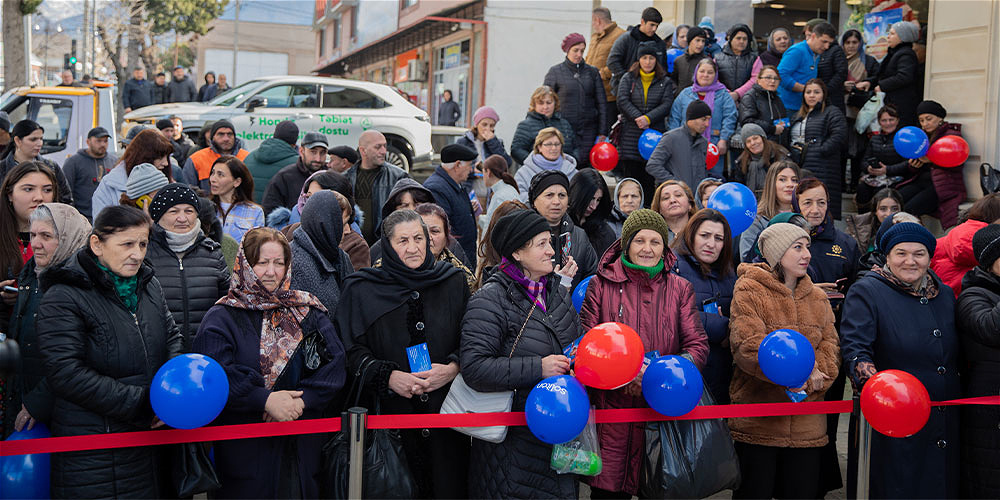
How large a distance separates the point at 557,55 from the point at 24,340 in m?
16.5

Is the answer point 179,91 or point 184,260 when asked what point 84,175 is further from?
point 179,91

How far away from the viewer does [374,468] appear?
375 centimetres

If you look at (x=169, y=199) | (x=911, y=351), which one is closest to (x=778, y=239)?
(x=911, y=351)

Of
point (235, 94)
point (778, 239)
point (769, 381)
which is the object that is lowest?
point (769, 381)

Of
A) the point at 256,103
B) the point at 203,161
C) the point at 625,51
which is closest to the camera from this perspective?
the point at 203,161

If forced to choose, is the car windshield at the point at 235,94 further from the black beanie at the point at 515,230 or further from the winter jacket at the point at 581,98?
the black beanie at the point at 515,230

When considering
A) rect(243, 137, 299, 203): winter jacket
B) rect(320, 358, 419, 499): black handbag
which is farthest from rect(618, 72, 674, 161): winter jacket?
rect(320, 358, 419, 499): black handbag

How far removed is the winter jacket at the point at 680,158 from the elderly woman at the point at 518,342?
436 centimetres

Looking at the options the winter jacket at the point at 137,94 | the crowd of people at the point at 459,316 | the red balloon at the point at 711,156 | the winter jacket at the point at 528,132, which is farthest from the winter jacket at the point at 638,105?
the winter jacket at the point at 137,94

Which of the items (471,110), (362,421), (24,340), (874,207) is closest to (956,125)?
(874,207)

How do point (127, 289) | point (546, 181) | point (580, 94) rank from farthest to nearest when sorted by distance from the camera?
point (580, 94), point (546, 181), point (127, 289)

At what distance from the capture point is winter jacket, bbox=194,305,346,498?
3.74 metres

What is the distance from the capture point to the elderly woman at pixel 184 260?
4.26 metres

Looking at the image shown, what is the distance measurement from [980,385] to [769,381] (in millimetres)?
1119
